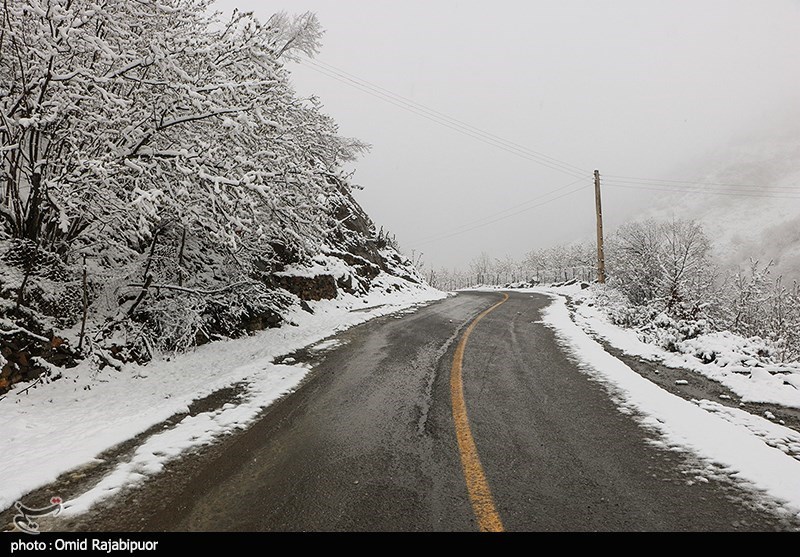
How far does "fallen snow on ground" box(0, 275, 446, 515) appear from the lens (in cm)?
403

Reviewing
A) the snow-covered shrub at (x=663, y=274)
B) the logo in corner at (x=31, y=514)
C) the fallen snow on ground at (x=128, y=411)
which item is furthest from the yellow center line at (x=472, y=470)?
the snow-covered shrub at (x=663, y=274)

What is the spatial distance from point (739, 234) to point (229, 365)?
260 metres

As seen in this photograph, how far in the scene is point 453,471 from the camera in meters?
3.76

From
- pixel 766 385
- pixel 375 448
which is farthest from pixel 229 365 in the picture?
pixel 766 385

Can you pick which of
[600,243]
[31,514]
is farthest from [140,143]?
[600,243]

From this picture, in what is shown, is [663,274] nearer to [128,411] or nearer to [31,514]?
[128,411]

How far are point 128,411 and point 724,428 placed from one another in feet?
Result: 25.7

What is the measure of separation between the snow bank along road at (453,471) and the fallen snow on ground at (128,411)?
1.33ft

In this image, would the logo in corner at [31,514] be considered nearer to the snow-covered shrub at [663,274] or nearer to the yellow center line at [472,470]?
the yellow center line at [472,470]

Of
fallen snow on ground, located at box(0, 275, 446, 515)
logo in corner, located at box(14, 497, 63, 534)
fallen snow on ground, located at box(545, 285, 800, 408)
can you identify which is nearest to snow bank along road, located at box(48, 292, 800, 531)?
logo in corner, located at box(14, 497, 63, 534)

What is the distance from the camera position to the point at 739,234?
19975cm

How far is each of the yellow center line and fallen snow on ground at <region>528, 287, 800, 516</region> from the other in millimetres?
2144

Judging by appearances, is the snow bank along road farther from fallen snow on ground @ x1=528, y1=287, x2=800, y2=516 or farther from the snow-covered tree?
the snow-covered tree

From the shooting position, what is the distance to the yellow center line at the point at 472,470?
9.78 ft
